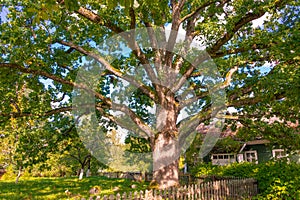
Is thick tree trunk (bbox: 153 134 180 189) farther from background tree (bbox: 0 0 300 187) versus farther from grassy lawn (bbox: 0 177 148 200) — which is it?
grassy lawn (bbox: 0 177 148 200)

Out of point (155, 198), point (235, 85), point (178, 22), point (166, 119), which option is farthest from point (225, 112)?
point (155, 198)

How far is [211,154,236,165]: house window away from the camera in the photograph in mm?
21484

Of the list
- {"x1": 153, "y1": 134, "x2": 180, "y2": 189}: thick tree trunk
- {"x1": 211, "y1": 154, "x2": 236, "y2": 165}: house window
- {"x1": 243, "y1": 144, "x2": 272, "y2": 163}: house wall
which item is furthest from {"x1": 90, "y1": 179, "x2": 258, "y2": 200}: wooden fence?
{"x1": 211, "y1": 154, "x2": 236, "y2": 165}: house window

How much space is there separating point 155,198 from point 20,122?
8.32m

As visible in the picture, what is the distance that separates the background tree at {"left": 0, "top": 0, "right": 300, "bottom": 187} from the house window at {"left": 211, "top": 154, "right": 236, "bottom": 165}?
32.2 feet

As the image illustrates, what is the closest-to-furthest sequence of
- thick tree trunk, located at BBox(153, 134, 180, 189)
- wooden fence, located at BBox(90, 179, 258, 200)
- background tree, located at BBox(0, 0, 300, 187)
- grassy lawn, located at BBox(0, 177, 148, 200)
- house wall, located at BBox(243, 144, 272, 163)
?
wooden fence, located at BBox(90, 179, 258, 200) < background tree, located at BBox(0, 0, 300, 187) < thick tree trunk, located at BBox(153, 134, 180, 189) < grassy lawn, located at BBox(0, 177, 148, 200) < house wall, located at BBox(243, 144, 272, 163)

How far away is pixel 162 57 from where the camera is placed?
1271 cm

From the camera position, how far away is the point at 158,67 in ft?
40.5

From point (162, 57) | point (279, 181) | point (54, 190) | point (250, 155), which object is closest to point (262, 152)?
point (250, 155)

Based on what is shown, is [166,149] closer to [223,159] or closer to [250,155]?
[250,155]

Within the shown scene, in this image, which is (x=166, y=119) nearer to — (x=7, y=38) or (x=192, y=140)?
(x=7, y=38)

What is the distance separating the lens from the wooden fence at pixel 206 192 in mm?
6871

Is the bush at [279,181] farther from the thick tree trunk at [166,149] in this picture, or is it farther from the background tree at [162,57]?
the thick tree trunk at [166,149]

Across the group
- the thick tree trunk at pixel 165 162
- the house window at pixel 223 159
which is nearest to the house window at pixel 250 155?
the house window at pixel 223 159
